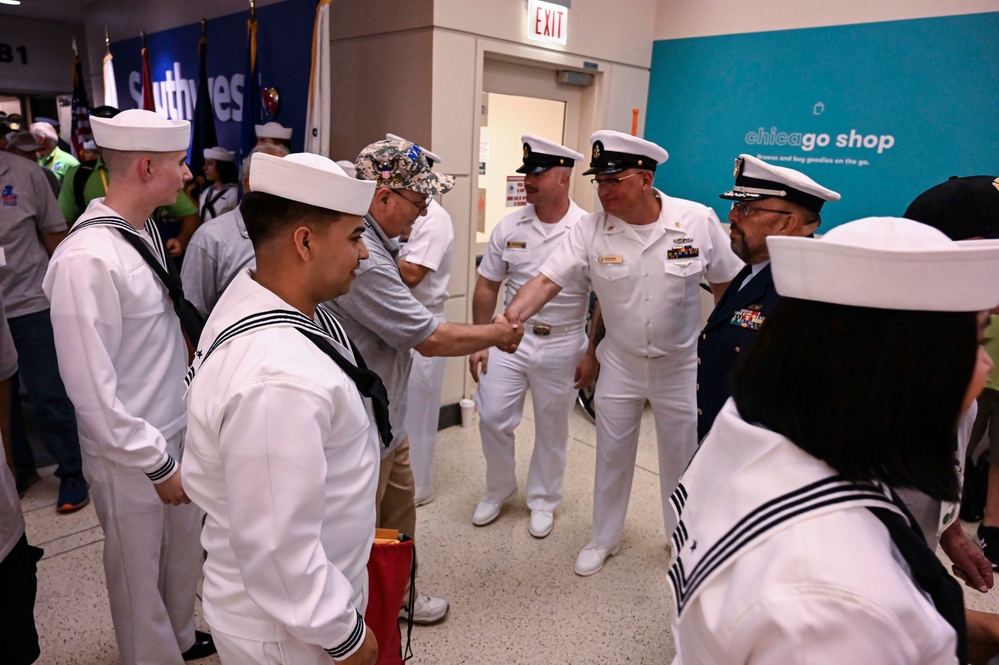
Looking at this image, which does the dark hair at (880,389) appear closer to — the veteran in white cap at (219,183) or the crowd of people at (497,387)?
the crowd of people at (497,387)

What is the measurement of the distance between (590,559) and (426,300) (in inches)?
57.2

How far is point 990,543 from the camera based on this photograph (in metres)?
2.88

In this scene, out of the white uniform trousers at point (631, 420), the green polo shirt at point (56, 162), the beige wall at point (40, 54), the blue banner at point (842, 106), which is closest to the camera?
the white uniform trousers at point (631, 420)

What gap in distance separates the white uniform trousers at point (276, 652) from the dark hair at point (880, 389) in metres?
0.94

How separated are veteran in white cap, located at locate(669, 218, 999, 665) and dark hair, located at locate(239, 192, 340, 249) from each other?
0.82 m

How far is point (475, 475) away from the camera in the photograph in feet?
11.8

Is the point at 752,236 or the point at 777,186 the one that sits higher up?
the point at 777,186

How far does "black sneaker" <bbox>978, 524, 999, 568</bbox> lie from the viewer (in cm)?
285

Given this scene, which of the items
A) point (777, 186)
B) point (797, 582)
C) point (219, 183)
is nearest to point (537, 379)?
point (777, 186)

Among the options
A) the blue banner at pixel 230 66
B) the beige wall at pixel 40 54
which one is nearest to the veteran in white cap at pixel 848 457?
the blue banner at pixel 230 66

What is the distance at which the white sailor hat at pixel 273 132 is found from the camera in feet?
13.6

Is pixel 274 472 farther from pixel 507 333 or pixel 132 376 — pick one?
pixel 507 333

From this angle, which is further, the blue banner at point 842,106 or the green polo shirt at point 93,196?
the green polo shirt at point 93,196

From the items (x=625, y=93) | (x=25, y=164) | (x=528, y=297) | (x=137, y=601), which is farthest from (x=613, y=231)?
(x=25, y=164)
